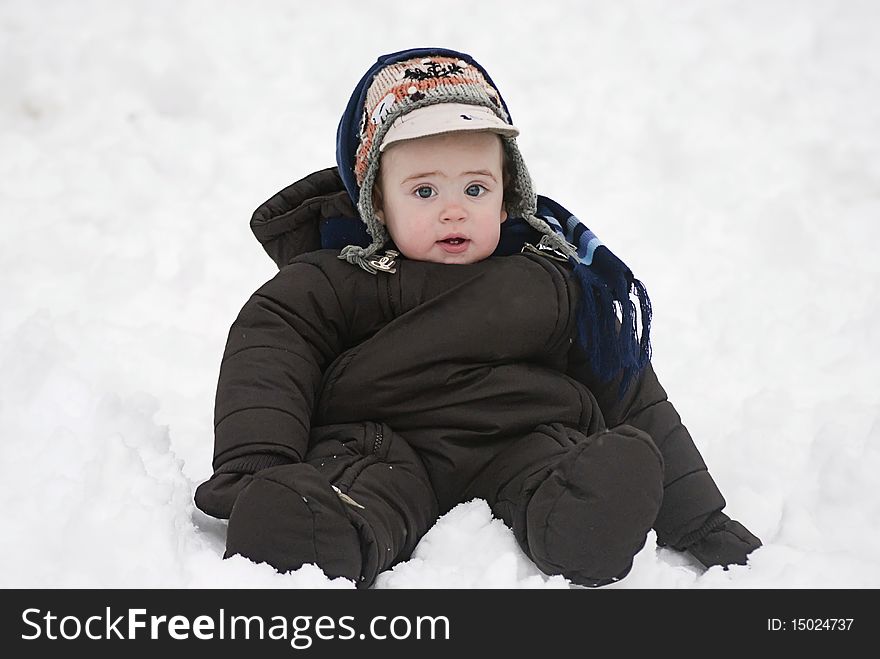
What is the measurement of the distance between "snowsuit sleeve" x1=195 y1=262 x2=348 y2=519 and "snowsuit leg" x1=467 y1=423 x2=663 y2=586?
1.31 ft

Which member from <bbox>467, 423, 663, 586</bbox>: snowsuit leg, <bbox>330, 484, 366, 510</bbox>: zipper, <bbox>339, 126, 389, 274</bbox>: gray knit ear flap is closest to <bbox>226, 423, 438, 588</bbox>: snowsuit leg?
<bbox>330, 484, 366, 510</bbox>: zipper

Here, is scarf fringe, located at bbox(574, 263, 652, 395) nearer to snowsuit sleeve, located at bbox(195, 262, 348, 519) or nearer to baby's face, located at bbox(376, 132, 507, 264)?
baby's face, located at bbox(376, 132, 507, 264)

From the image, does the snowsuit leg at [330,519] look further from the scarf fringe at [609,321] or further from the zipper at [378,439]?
the scarf fringe at [609,321]

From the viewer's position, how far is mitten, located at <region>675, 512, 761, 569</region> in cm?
173

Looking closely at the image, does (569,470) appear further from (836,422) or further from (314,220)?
(836,422)

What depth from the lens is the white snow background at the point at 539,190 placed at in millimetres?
1592

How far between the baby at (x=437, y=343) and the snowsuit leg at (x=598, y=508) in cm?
9

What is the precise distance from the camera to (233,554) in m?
1.42

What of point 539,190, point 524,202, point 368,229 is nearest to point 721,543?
point 524,202

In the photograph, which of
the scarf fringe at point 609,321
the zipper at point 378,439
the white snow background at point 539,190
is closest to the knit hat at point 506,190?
the scarf fringe at point 609,321

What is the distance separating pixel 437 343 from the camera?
178cm

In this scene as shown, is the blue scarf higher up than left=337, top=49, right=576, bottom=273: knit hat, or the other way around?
left=337, top=49, right=576, bottom=273: knit hat

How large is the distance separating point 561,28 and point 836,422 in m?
2.47
